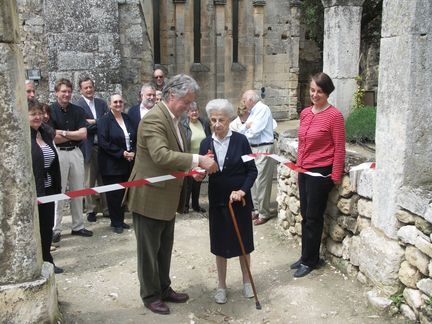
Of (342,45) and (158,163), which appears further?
(342,45)

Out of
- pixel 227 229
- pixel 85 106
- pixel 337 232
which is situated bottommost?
pixel 337 232

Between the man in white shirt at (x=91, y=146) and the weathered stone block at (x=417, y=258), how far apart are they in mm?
4232

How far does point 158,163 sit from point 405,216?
6.70 ft

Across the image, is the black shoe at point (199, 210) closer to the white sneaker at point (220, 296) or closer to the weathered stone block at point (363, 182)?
the white sneaker at point (220, 296)

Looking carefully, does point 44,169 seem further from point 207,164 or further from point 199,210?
point 199,210

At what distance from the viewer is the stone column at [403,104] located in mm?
3871

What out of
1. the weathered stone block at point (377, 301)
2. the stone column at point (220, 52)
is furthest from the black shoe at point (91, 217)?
the stone column at point (220, 52)

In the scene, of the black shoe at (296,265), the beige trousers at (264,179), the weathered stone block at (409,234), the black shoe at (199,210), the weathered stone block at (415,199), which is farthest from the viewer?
the black shoe at (199,210)

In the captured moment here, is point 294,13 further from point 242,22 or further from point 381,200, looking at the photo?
point 381,200

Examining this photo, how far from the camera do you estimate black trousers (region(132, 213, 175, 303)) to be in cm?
402

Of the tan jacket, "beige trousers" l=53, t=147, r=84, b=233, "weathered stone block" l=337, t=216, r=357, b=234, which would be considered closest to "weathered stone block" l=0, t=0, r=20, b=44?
the tan jacket

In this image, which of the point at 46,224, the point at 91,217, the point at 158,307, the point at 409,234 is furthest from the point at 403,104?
the point at 91,217

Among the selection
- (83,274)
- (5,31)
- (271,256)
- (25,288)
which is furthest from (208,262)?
(5,31)

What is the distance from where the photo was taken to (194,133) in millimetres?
7242
